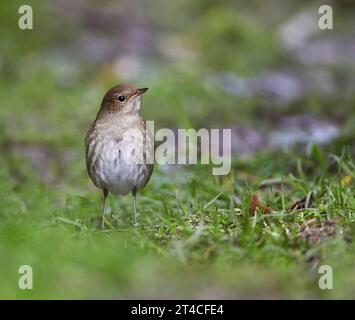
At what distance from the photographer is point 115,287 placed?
4.33 m

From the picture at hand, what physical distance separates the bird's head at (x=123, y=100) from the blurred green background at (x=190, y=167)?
752 millimetres

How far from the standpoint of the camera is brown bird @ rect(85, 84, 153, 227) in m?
6.11

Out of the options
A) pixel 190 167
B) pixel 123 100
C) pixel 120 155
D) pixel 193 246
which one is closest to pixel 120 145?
pixel 120 155

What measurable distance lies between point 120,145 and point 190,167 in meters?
1.83

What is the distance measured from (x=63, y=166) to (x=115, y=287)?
4.37 metres

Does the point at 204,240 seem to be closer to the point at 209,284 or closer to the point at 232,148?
the point at 209,284

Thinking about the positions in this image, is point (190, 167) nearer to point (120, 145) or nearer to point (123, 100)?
point (123, 100)

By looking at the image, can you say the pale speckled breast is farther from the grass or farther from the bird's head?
the grass

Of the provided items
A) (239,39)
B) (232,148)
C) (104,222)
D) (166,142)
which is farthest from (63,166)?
(239,39)

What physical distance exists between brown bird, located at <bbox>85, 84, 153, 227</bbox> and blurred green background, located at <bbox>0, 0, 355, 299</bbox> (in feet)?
1.02

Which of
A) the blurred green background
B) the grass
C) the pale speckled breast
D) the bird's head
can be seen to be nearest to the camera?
the grass

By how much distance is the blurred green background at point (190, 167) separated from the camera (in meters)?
4.52

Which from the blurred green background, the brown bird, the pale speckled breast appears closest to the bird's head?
the brown bird

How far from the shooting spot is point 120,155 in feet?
20.0
